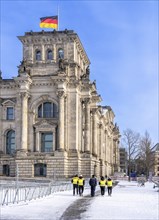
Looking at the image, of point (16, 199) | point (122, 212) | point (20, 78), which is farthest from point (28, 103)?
point (122, 212)

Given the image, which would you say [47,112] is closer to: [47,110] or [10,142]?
[47,110]

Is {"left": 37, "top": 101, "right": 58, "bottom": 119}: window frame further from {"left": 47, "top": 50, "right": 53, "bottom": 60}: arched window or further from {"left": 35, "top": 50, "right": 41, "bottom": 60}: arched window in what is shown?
{"left": 35, "top": 50, "right": 41, "bottom": 60}: arched window

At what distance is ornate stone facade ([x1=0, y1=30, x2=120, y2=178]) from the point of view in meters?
71.1

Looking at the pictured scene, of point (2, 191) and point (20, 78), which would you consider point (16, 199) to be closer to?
point (2, 191)

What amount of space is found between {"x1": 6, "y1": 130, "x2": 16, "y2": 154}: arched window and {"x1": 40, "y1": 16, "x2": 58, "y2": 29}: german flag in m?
18.6

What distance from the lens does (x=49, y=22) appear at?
75000 mm

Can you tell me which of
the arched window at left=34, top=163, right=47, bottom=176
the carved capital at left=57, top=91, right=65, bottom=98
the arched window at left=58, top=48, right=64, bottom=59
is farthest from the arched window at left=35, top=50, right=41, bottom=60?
the arched window at left=34, top=163, right=47, bottom=176

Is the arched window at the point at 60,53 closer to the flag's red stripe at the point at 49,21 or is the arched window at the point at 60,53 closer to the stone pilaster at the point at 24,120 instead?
the flag's red stripe at the point at 49,21

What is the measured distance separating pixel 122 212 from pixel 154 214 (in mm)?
→ 1675

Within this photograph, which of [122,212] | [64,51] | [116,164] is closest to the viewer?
[122,212]

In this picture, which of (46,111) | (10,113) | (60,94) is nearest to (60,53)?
(60,94)

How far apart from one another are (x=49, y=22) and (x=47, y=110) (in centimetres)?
1465

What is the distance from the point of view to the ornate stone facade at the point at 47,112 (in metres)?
71.1

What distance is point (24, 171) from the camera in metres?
71.2
